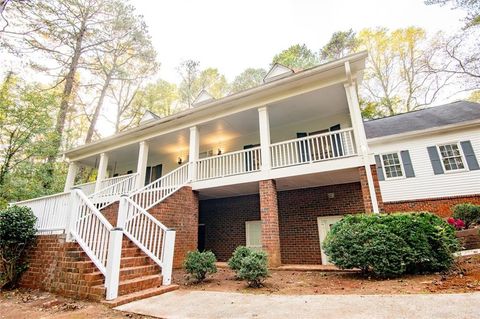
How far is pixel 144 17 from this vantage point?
1659 centimetres

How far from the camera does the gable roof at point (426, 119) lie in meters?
11.8

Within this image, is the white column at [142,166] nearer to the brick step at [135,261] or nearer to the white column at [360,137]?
the brick step at [135,261]

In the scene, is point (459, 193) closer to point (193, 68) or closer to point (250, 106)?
point (250, 106)

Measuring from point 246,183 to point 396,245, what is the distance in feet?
16.0

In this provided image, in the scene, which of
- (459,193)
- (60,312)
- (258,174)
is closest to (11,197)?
(60,312)

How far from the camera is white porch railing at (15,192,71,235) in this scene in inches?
206

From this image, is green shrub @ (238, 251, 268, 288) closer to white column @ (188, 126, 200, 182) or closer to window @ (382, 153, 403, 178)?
white column @ (188, 126, 200, 182)

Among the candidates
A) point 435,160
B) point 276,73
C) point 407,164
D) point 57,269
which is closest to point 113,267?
point 57,269

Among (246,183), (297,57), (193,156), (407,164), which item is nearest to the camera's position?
(246,183)

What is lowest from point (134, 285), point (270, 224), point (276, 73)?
point (134, 285)

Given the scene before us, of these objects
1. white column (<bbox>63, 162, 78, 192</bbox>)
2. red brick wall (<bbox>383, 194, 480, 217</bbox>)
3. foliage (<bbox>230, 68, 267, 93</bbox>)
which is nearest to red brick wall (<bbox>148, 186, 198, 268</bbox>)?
red brick wall (<bbox>383, 194, 480, 217</bbox>)

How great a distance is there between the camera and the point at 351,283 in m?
4.67

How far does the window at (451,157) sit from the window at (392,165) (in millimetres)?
1762

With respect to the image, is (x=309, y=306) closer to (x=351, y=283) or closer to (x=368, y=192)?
(x=351, y=283)
